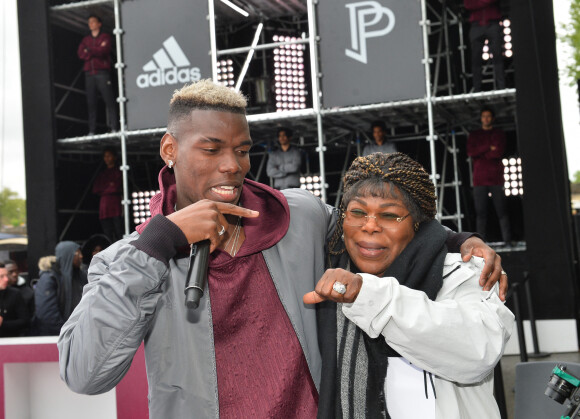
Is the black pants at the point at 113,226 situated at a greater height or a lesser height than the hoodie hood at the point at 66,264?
greater

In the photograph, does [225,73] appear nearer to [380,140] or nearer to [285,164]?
[285,164]

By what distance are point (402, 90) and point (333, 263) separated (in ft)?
23.4

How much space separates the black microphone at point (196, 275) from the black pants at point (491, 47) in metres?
8.12

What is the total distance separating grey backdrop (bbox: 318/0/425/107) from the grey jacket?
22.7 ft

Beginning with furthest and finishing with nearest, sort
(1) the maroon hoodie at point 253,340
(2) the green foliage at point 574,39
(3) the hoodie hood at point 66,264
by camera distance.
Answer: (2) the green foliage at point 574,39 → (3) the hoodie hood at point 66,264 → (1) the maroon hoodie at point 253,340

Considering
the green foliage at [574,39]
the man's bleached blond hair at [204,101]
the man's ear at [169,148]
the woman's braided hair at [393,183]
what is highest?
the green foliage at [574,39]

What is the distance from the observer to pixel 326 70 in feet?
30.1

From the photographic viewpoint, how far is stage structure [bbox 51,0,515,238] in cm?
884

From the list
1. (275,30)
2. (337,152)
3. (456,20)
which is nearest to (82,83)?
(275,30)

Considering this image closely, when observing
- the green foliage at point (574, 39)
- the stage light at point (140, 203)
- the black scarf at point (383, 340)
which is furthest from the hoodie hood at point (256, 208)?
the green foliage at point (574, 39)

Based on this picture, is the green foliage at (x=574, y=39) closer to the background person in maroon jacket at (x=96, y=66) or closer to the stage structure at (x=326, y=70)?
the stage structure at (x=326, y=70)

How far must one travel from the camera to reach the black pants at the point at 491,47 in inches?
357

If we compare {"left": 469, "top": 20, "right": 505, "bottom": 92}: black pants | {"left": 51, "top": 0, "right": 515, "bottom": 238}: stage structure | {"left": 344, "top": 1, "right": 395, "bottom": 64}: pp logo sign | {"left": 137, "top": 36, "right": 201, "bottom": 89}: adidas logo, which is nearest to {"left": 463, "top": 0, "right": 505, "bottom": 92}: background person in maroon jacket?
{"left": 469, "top": 20, "right": 505, "bottom": 92}: black pants

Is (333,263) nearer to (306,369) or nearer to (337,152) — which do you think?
(306,369)
